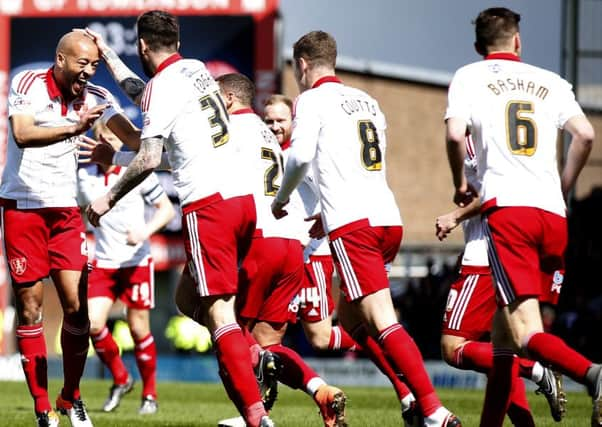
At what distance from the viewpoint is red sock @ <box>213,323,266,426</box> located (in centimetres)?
699

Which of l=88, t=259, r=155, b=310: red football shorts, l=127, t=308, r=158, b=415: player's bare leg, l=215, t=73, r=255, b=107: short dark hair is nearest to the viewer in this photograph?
l=215, t=73, r=255, b=107: short dark hair

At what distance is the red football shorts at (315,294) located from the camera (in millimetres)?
10008

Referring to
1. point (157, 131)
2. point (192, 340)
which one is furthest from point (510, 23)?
point (192, 340)

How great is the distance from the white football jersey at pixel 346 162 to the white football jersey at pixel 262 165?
109 centimetres

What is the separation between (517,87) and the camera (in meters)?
6.86

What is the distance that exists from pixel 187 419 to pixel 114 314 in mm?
25588

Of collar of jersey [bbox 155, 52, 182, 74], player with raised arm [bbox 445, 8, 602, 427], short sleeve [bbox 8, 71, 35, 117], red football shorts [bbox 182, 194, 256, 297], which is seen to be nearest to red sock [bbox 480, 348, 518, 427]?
player with raised arm [bbox 445, 8, 602, 427]

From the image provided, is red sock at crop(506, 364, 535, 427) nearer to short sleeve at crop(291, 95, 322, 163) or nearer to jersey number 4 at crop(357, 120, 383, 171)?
jersey number 4 at crop(357, 120, 383, 171)

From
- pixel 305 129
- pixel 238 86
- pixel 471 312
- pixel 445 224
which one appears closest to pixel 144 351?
pixel 238 86

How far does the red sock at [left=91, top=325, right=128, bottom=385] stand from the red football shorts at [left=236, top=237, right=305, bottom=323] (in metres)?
3.40

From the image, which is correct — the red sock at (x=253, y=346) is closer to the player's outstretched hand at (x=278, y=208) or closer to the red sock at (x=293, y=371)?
the red sock at (x=293, y=371)

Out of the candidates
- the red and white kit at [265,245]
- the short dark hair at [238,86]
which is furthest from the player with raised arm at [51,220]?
the red and white kit at [265,245]

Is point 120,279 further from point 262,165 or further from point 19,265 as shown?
point 19,265

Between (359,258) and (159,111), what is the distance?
58.8 inches
